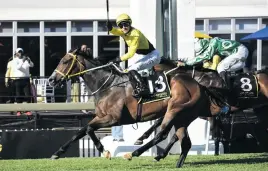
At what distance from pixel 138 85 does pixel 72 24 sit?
12.1m

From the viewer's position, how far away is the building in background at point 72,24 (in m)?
23.7

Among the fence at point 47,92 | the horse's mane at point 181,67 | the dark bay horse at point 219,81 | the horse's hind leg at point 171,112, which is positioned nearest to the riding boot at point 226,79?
the dark bay horse at point 219,81

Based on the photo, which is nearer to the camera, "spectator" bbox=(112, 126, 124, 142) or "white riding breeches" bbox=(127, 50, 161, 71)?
"white riding breeches" bbox=(127, 50, 161, 71)

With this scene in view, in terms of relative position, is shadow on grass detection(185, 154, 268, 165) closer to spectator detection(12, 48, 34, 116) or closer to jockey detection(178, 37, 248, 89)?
jockey detection(178, 37, 248, 89)

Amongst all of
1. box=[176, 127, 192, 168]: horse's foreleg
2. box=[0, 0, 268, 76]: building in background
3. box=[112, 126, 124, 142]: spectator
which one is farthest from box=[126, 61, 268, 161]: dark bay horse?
box=[0, 0, 268, 76]: building in background

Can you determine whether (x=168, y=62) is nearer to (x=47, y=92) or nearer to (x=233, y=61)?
(x=233, y=61)

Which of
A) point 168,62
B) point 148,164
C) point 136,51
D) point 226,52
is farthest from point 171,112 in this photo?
point 226,52

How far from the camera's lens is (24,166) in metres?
12.3

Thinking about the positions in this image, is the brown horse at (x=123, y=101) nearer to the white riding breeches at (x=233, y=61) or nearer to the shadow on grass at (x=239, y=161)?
the shadow on grass at (x=239, y=161)

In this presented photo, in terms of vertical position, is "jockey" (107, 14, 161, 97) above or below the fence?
above

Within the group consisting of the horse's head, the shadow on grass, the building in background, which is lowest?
the shadow on grass

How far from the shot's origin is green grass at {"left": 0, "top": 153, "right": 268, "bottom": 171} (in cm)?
1142

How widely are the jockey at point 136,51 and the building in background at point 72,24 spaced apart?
11.0 meters

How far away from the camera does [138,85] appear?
39.8 feet
